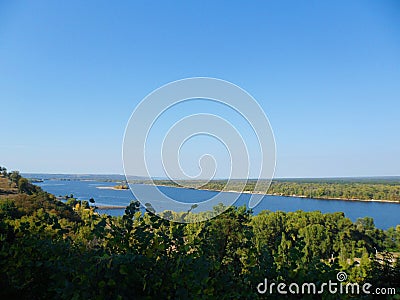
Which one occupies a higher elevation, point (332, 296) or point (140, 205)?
point (140, 205)

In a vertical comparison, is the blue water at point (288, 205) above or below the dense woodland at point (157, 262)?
below

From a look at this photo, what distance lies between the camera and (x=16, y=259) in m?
2.20

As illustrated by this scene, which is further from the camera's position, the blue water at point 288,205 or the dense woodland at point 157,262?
the blue water at point 288,205

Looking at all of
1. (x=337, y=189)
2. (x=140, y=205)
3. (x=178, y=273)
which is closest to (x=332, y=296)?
(x=178, y=273)

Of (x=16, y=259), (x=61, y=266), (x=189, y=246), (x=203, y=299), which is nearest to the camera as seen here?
(x=203, y=299)

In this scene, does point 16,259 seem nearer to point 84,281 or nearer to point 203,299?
point 84,281

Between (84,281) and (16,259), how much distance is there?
1042mm

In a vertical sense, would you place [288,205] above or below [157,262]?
below

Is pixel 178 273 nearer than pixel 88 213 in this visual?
Yes

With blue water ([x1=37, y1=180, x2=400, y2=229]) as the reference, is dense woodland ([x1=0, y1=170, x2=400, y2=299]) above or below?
above

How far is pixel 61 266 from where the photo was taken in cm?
170

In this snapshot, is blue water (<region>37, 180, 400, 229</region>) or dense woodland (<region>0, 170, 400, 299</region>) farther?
blue water (<region>37, 180, 400, 229</region>)

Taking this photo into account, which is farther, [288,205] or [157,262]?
[288,205]

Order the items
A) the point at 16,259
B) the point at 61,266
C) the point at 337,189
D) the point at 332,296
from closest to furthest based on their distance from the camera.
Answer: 1. the point at 332,296
2. the point at 61,266
3. the point at 16,259
4. the point at 337,189
